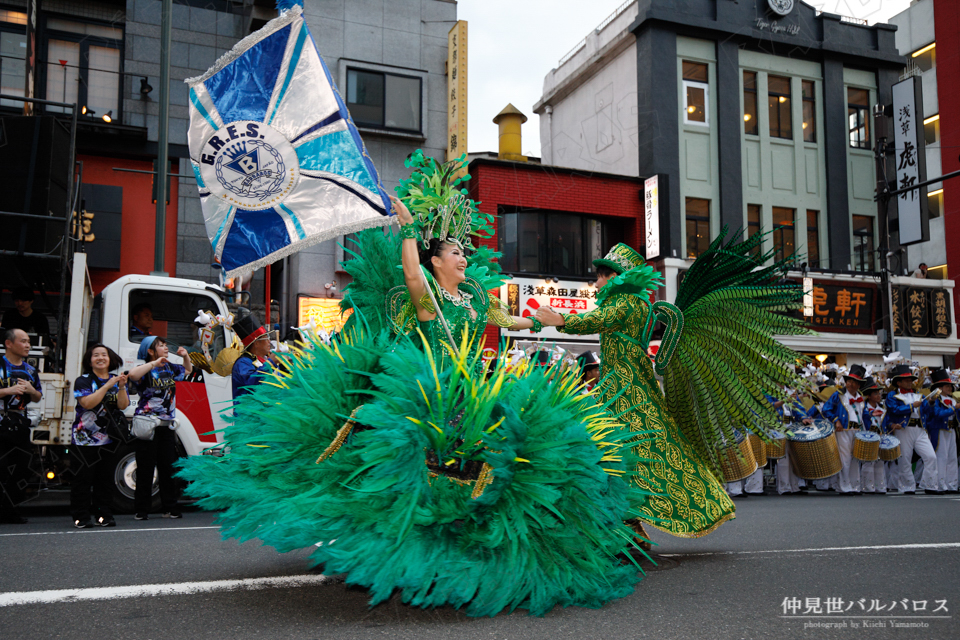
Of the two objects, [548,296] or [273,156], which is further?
[548,296]

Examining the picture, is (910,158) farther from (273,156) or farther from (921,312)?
(273,156)

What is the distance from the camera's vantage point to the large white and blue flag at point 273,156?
417 cm

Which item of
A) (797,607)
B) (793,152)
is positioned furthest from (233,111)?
(793,152)

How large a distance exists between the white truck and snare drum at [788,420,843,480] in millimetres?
7265

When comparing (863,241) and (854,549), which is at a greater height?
(863,241)

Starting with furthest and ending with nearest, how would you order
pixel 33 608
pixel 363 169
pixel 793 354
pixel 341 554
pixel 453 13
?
1. pixel 453 13
2. pixel 793 354
3. pixel 363 169
4. pixel 33 608
5. pixel 341 554

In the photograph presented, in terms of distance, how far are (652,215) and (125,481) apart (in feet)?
45.3

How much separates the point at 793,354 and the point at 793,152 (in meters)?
17.7

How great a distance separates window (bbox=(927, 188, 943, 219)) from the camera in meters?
24.3

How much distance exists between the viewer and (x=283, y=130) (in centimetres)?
424

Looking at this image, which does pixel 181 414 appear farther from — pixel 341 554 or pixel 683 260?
pixel 683 260

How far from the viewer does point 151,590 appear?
339cm

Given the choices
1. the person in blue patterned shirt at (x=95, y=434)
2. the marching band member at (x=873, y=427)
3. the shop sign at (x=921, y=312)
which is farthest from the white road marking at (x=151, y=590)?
the shop sign at (x=921, y=312)

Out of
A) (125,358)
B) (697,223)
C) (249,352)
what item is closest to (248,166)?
(249,352)
